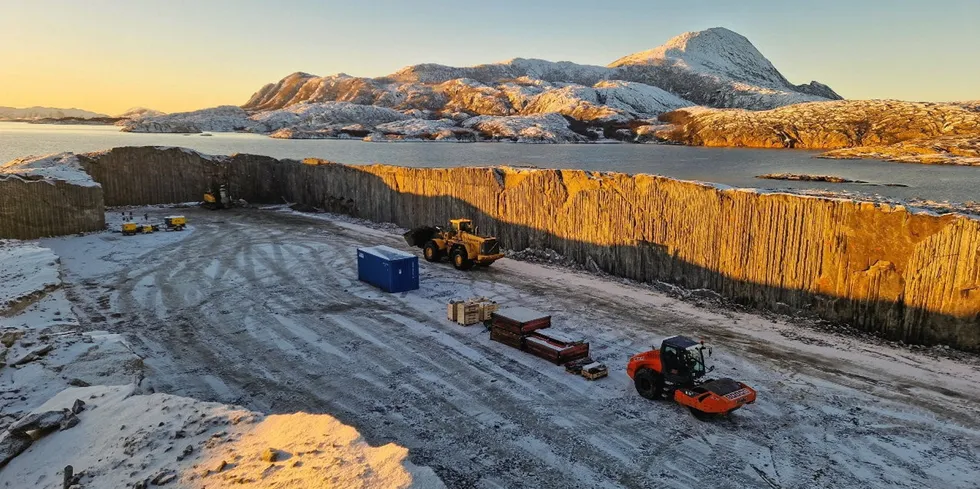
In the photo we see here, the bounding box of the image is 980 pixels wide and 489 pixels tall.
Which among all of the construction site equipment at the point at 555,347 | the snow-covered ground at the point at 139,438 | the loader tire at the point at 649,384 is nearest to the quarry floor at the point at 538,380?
the loader tire at the point at 649,384

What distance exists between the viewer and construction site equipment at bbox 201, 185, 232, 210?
3812 centimetres

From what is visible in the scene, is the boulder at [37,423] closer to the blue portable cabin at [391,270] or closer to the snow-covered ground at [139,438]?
the snow-covered ground at [139,438]

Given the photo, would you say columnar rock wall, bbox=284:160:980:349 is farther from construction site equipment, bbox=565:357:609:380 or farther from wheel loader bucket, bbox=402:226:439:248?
construction site equipment, bbox=565:357:609:380

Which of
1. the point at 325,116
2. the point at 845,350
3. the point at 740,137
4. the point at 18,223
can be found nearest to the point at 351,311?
the point at 845,350

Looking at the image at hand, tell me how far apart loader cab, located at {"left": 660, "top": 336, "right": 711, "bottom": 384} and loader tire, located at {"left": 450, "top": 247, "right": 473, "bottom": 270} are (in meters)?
11.8

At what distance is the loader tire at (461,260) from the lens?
22469 millimetres

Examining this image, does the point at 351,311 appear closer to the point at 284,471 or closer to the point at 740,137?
the point at 284,471

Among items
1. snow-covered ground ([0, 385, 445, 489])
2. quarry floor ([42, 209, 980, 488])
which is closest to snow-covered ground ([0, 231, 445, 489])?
snow-covered ground ([0, 385, 445, 489])

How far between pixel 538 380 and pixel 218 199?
106ft

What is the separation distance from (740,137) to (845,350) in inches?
5026

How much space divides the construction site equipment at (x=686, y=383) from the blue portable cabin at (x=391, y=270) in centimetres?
950

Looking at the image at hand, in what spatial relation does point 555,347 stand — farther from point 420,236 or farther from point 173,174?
point 173,174

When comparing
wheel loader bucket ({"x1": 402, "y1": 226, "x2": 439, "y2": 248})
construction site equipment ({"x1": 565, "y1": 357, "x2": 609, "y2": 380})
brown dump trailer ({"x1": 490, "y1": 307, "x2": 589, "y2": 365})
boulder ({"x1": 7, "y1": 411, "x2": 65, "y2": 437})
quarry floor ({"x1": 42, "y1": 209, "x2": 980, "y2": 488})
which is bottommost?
quarry floor ({"x1": 42, "y1": 209, "x2": 980, "y2": 488})

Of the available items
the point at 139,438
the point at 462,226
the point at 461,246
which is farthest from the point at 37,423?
the point at 462,226
